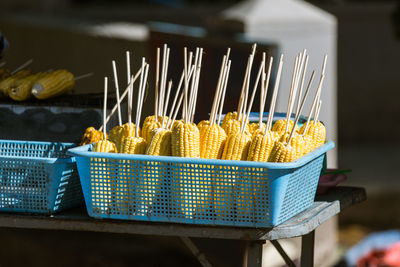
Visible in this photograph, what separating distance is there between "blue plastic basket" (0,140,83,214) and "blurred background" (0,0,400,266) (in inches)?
25.0

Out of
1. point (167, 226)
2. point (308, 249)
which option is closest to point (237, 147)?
point (167, 226)

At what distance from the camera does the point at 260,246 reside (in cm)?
281

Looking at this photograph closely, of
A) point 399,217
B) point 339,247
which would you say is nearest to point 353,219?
point 399,217

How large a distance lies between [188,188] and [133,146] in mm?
294

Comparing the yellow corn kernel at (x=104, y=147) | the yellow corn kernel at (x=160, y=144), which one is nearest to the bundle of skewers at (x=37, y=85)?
the yellow corn kernel at (x=104, y=147)

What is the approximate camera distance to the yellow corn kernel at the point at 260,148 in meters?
2.83

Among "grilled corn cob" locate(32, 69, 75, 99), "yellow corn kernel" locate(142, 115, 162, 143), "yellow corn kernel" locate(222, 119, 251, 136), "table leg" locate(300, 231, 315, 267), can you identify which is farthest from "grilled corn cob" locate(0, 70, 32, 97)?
"table leg" locate(300, 231, 315, 267)

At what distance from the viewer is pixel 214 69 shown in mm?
5273

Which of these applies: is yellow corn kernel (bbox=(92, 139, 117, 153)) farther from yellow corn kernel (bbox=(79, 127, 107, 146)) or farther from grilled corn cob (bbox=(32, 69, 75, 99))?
grilled corn cob (bbox=(32, 69, 75, 99))

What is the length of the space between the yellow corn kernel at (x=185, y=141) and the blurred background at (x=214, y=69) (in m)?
0.91

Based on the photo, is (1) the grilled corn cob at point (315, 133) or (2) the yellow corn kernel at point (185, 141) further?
(1) the grilled corn cob at point (315, 133)

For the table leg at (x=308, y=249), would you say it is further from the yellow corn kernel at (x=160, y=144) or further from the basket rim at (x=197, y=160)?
the yellow corn kernel at (x=160, y=144)

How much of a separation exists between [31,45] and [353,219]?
13.7 ft

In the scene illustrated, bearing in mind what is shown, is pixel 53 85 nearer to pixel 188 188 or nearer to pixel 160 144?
pixel 160 144
